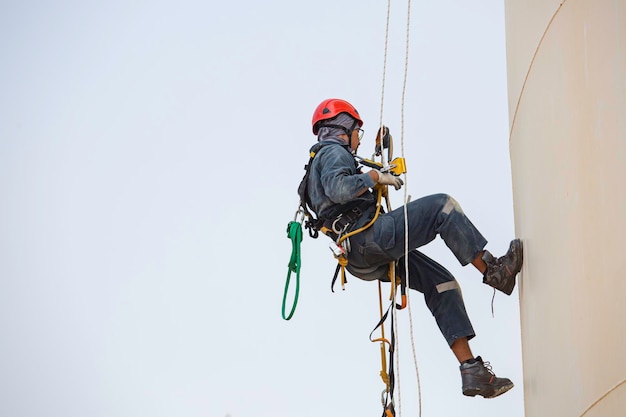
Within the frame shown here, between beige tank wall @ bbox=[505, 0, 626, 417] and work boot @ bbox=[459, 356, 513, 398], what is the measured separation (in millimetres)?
213

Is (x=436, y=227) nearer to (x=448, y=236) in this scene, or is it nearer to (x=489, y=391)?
(x=448, y=236)

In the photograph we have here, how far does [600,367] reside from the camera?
245 inches

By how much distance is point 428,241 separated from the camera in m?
8.30

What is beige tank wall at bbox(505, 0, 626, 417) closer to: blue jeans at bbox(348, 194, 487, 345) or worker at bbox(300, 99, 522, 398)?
worker at bbox(300, 99, 522, 398)

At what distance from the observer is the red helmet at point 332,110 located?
884cm

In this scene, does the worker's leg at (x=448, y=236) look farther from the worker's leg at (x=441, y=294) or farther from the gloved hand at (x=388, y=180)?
the worker's leg at (x=441, y=294)

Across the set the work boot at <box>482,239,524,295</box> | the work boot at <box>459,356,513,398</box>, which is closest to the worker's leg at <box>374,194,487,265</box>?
the work boot at <box>482,239,524,295</box>

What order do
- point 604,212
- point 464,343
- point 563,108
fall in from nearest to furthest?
1. point 604,212
2. point 563,108
3. point 464,343

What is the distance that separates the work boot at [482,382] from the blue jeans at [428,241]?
0.25 meters

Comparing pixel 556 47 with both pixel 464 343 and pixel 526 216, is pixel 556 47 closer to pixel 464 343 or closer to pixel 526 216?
pixel 526 216

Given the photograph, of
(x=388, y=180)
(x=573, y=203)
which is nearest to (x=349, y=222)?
(x=388, y=180)

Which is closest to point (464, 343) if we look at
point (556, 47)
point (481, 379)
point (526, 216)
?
point (481, 379)

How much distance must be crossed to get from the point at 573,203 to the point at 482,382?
5.76ft

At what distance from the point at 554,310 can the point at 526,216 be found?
1054mm
